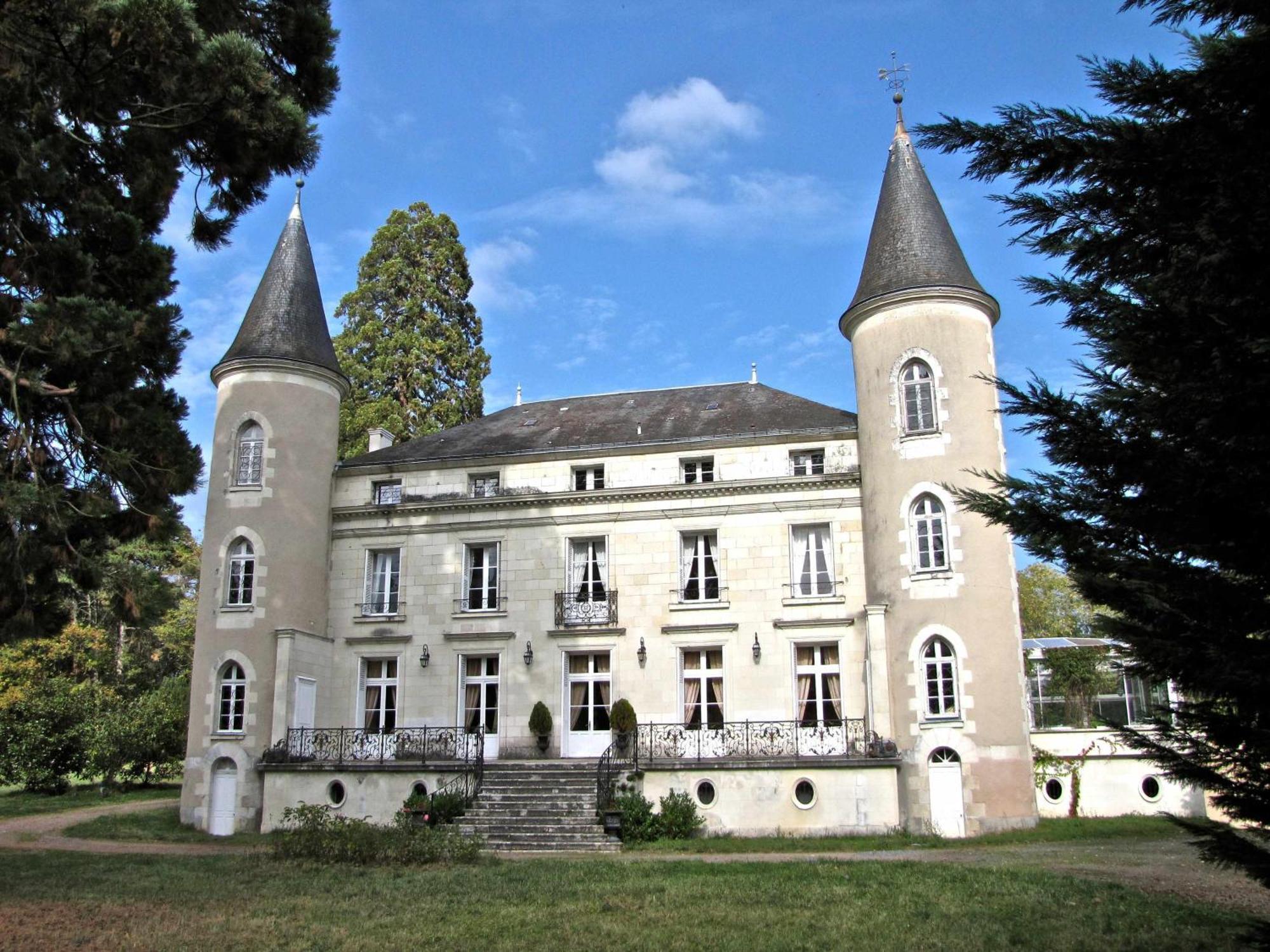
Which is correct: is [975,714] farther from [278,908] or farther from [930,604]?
Answer: [278,908]

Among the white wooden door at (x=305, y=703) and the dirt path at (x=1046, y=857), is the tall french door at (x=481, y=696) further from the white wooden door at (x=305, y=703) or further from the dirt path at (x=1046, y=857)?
the dirt path at (x=1046, y=857)

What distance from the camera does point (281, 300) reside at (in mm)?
24625


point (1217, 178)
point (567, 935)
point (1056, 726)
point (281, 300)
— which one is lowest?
point (567, 935)

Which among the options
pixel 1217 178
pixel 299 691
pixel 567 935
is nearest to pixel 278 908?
pixel 567 935

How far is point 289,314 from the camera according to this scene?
24469 mm

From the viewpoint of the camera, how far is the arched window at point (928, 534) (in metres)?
20.3

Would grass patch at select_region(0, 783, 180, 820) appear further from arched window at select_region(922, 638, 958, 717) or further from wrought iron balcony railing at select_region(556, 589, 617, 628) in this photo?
arched window at select_region(922, 638, 958, 717)

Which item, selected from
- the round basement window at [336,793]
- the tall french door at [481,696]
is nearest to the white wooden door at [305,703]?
the round basement window at [336,793]

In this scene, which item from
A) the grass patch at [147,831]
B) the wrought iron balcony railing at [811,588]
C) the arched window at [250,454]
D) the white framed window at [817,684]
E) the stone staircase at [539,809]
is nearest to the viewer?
the stone staircase at [539,809]

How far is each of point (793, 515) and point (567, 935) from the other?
13947mm

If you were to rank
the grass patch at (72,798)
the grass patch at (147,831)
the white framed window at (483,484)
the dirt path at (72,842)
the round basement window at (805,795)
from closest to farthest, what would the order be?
the dirt path at (72,842), the round basement window at (805,795), the grass patch at (147,831), the white framed window at (483,484), the grass patch at (72,798)

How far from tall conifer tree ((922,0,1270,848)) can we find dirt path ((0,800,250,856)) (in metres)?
16.2

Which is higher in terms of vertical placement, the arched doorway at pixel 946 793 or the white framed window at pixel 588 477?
the white framed window at pixel 588 477

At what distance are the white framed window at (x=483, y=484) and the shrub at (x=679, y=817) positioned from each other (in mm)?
8517
